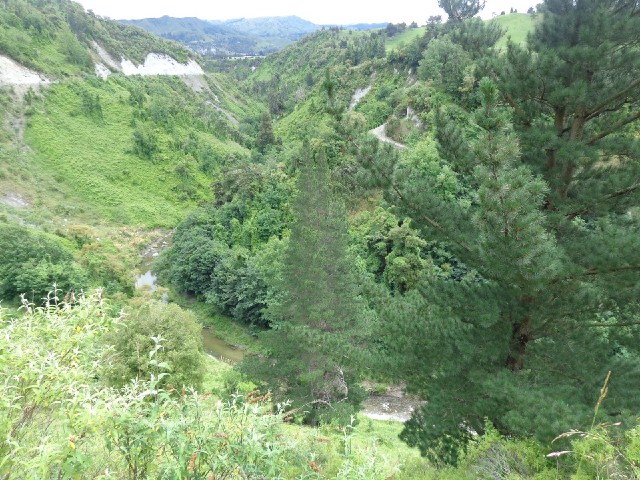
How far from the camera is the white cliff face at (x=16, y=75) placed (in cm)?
4169

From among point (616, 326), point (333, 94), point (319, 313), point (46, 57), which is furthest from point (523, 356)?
point (46, 57)

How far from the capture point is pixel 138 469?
3.06 meters

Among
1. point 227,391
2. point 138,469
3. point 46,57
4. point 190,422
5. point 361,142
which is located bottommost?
point 227,391

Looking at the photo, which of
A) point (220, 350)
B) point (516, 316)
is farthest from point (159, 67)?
point (516, 316)

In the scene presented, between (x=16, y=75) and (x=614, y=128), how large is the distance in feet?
178

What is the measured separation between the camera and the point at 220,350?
2458 centimetres

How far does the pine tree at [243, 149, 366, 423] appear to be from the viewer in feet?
44.8

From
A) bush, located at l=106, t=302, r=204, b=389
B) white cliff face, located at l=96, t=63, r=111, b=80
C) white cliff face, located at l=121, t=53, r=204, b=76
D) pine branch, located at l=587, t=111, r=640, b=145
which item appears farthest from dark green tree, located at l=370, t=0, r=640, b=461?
white cliff face, located at l=121, t=53, r=204, b=76

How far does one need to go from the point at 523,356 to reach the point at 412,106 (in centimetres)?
2787

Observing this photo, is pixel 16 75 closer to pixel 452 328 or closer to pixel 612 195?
pixel 452 328

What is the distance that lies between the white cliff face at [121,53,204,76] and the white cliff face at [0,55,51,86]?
21931 mm

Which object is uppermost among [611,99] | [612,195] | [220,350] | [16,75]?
[16,75]

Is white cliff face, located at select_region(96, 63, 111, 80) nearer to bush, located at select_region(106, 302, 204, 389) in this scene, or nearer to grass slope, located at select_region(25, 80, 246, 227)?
grass slope, located at select_region(25, 80, 246, 227)

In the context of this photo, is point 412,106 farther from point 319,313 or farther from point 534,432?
point 534,432
